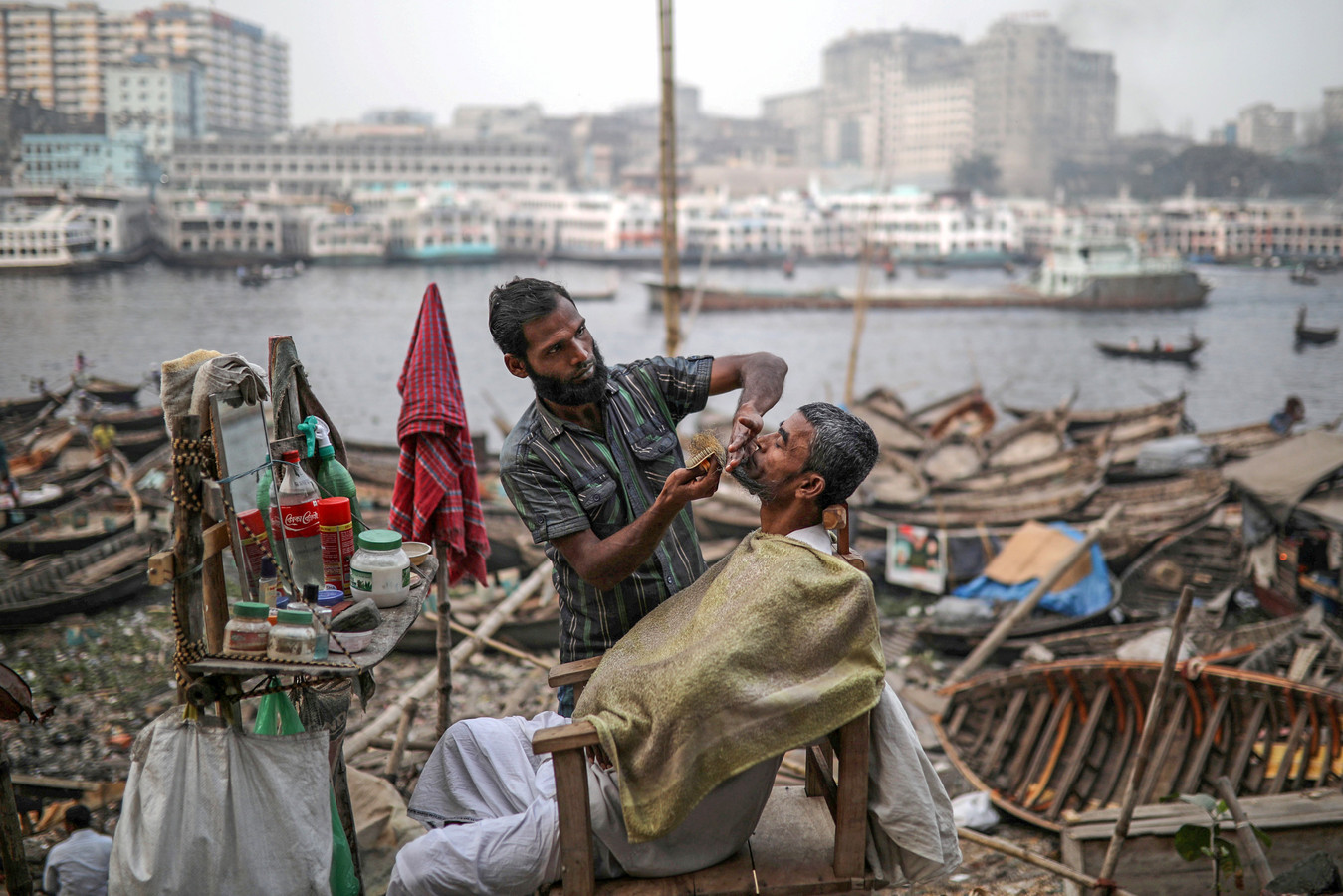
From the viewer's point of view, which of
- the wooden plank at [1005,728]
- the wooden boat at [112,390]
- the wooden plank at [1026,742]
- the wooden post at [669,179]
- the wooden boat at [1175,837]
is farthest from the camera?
the wooden boat at [112,390]

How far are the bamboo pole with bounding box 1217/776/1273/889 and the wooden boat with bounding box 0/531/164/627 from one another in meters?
6.86

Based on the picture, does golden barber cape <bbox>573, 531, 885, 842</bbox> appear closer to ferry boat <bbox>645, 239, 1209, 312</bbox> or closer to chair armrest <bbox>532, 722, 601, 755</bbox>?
chair armrest <bbox>532, 722, 601, 755</bbox>

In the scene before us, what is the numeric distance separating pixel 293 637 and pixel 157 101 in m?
13.1

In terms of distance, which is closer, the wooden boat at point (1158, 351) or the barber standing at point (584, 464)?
the barber standing at point (584, 464)

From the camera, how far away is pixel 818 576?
2.02 meters

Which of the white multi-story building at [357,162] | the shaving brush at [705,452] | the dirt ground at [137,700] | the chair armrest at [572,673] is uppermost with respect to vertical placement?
the white multi-story building at [357,162]

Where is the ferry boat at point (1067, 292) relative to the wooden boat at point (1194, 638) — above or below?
above

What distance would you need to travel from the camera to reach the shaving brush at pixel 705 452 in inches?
79.3

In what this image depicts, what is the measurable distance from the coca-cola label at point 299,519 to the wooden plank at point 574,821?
90cm

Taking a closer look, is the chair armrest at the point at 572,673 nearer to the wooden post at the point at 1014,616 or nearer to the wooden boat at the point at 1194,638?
the wooden post at the point at 1014,616

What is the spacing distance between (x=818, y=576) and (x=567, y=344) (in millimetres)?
835

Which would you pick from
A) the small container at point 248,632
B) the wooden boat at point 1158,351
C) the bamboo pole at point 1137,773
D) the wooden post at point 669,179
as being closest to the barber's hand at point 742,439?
the small container at point 248,632

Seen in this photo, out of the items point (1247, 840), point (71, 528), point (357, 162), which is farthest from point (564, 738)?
point (357, 162)

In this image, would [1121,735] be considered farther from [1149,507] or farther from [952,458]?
[952,458]
